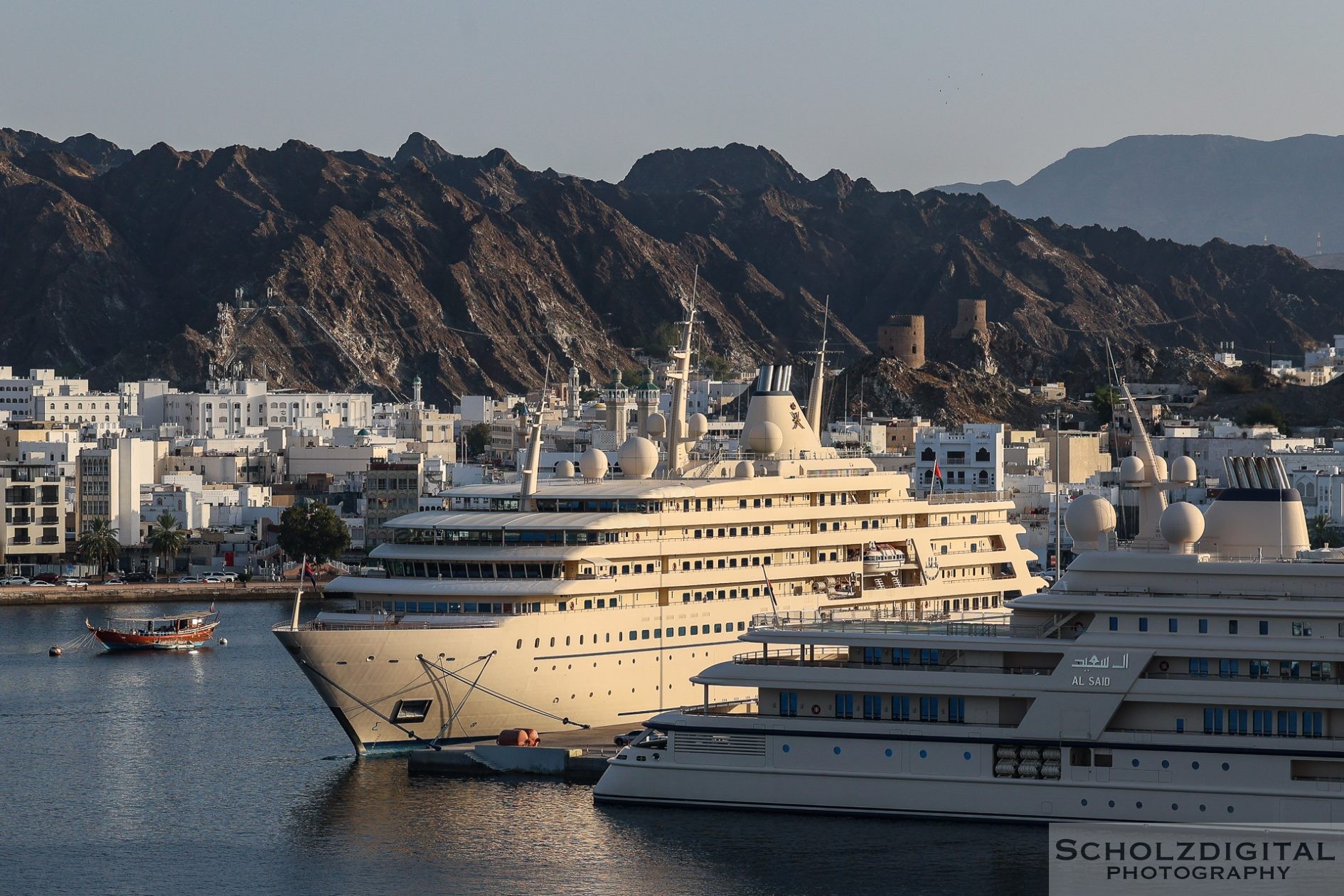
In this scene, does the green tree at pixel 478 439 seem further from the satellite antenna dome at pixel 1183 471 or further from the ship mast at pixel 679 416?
the satellite antenna dome at pixel 1183 471

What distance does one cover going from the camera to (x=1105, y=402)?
150 metres

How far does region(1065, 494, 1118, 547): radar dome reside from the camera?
4116cm

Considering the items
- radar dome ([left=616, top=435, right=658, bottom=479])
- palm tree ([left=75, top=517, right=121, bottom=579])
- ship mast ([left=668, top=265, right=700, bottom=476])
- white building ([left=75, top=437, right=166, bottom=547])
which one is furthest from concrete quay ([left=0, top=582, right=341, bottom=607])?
radar dome ([left=616, top=435, right=658, bottom=479])

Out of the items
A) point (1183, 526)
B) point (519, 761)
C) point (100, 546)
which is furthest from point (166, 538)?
point (1183, 526)

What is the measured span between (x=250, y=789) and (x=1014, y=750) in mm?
16566

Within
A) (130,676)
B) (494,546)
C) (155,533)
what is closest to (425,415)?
(155,533)

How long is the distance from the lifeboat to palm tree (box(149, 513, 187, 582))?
54606mm

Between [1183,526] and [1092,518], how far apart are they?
2.59 meters

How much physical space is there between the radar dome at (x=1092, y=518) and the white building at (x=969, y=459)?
6293 cm

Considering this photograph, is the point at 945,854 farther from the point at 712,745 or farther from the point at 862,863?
the point at 712,745

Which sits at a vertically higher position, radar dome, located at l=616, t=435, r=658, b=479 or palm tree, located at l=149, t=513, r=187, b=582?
radar dome, located at l=616, t=435, r=658, b=479

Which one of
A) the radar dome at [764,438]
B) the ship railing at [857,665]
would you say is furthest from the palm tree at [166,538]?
→ the ship railing at [857,665]

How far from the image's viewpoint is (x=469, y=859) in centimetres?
3891

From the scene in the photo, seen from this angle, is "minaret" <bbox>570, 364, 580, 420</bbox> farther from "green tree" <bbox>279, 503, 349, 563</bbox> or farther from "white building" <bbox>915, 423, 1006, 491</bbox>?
"green tree" <bbox>279, 503, 349, 563</bbox>
